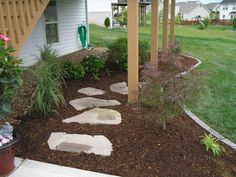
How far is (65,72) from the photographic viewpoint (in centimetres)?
559

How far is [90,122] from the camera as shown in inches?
151

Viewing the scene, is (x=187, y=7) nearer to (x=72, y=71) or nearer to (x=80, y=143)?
(x=72, y=71)

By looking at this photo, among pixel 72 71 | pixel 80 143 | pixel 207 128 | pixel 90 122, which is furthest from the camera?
Result: pixel 72 71

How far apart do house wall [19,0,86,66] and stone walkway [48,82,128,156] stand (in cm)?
257

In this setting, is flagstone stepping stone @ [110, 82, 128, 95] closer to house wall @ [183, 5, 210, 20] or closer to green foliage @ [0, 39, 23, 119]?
green foliage @ [0, 39, 23, 119]

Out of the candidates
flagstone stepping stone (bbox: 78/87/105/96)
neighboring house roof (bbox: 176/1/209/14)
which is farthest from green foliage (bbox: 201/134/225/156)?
neighboring house roof (bbox: 176/1/209/14)

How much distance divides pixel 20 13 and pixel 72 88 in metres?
1.72

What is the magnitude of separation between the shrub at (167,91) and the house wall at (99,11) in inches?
945

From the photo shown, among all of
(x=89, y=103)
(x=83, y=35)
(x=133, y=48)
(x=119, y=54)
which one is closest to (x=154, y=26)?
(x=119, y=54)

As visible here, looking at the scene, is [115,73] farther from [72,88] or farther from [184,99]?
[184,99]

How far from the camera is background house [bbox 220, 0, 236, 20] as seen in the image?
6412 cm

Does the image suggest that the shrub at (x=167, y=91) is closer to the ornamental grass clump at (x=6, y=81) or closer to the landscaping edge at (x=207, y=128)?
the landscaping edge at (x=207, y=128)

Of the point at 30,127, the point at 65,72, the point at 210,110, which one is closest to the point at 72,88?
the point at 65,72

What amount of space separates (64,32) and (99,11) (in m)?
18.6
